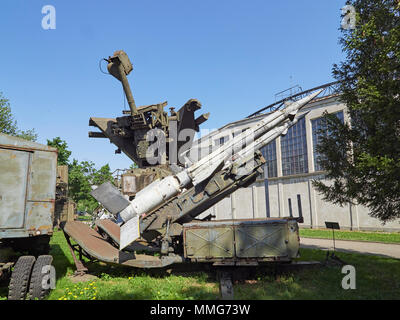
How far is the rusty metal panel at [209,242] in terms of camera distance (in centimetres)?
749

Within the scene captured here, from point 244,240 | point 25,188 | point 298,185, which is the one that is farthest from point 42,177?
point 298,185

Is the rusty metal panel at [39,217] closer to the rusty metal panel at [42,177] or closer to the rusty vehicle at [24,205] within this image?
the rusty vehicle at [24,205]

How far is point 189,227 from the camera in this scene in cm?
787

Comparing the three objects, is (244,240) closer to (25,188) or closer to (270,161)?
(25,188)

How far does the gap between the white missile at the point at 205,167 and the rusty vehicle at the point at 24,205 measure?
103 inches

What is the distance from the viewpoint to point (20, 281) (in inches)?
235

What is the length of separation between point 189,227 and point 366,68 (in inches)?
270

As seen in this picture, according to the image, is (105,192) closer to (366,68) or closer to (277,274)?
(277,274)

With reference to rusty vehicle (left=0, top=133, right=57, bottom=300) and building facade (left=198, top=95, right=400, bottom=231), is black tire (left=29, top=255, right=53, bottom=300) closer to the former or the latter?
rusty vehicle (left=0, top=133, right=57, bottom=300)

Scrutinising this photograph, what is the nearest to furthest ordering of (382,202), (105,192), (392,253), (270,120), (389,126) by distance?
(389,126), (382,202), (105,192), (270,120), (392,253)

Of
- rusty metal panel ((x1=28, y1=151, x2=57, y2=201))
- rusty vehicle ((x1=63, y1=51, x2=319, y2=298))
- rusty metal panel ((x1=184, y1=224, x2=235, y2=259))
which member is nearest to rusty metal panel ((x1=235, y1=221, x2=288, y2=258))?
rusty vehicle ((x1=63, y1=51, x2=319, y2=298))

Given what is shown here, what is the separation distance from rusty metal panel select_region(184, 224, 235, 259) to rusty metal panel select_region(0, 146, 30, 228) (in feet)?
13.8
